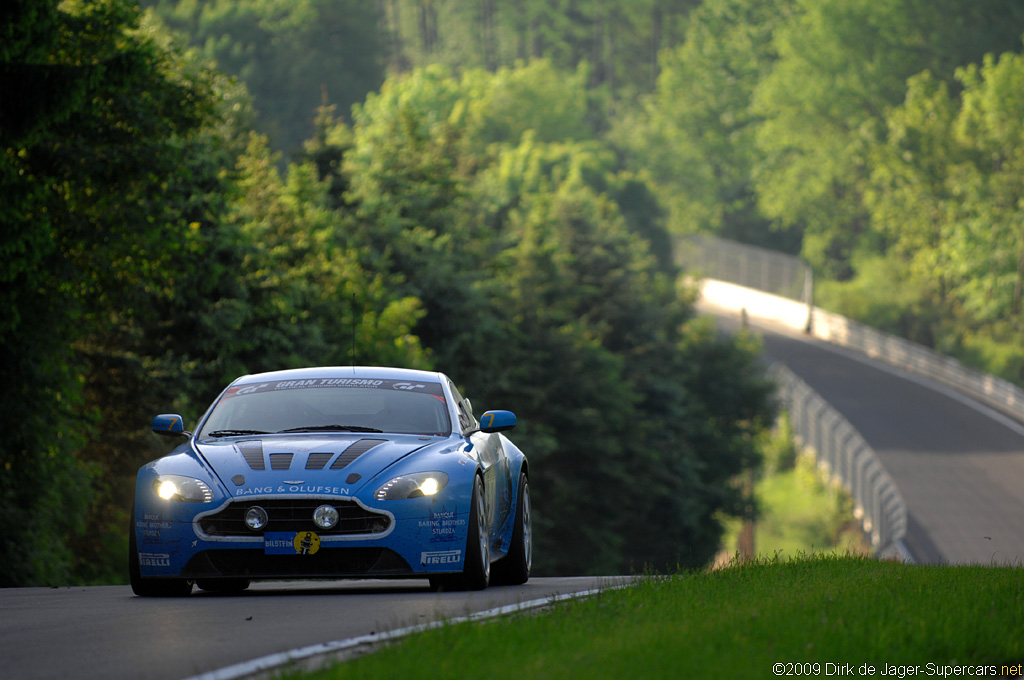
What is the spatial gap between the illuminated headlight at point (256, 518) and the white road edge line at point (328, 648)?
1.66 m

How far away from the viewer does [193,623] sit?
28.3ft

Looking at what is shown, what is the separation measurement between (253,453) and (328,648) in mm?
3134

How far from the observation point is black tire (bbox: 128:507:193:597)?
10.2 metres

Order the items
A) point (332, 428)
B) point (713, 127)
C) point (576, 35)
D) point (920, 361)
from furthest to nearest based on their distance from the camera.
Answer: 1. point (576, 35)
2. point (713, 127)
3. point (920, 361)
4. point (332, 428)

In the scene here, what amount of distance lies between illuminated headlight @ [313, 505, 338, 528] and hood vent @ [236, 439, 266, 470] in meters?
0.48

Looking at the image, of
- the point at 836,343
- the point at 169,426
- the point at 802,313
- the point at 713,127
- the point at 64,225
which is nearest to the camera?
the point at 169,426

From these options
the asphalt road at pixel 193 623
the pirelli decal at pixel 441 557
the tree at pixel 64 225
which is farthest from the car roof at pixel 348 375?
the tree at pixel 64 225

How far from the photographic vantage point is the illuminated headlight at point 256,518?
9.76 metres

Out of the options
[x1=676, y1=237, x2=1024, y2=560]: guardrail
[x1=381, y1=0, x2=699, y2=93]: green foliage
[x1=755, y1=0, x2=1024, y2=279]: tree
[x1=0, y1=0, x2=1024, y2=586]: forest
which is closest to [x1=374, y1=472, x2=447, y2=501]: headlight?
[x1=0, y1=0, x2=1024, y2=586]: forest

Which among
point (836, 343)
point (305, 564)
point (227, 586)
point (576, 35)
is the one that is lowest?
point (836, 343)

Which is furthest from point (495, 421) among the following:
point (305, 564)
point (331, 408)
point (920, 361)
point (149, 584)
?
point (920, 361)

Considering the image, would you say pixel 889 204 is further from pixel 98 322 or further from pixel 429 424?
pixel 429 424

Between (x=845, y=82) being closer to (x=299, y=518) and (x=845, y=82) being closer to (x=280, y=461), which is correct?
(x=280, y=461)

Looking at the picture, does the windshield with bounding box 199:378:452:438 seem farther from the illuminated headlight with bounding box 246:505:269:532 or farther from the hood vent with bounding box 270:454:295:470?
the illuminated headlight with bounding box 246:505:269:532
